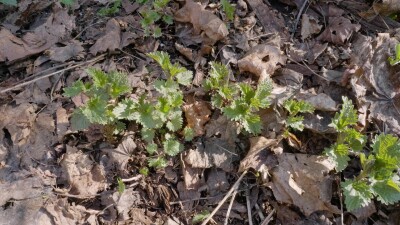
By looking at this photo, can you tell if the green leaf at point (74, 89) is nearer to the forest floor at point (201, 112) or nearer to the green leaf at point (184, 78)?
the forest floor at point (201, 112)

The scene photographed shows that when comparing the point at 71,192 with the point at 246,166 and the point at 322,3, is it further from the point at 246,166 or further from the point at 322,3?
the point at 322,3

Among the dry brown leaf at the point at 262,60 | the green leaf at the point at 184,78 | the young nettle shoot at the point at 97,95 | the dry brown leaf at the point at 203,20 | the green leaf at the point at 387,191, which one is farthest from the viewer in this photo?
the dry brown leaf at the point at 203,20

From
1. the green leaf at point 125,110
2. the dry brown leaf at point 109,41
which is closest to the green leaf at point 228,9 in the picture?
the dry brown leaf at point 109,41

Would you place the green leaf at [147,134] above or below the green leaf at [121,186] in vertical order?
above

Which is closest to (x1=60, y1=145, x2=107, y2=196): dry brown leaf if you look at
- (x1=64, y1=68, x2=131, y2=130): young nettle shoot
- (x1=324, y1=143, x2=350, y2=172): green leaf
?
(x1=64, y1=68, x2=131, y2=130): young nettle shoot

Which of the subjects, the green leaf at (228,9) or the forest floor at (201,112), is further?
the green leaf at (228,9)

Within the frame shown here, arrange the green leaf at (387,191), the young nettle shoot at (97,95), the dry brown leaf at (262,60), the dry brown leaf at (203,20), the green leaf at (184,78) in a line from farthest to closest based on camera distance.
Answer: the dry brown leaf at (203,20) < the dry brown leaf at (262,60) < the green leaf at (184,78) < the young nettle shoot at (97,95) < the green leaf at (387,191)

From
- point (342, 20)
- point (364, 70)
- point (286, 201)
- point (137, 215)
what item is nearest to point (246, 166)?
point (286, 201)

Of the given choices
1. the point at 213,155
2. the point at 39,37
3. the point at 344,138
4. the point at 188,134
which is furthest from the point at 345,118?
the point at 39,37
